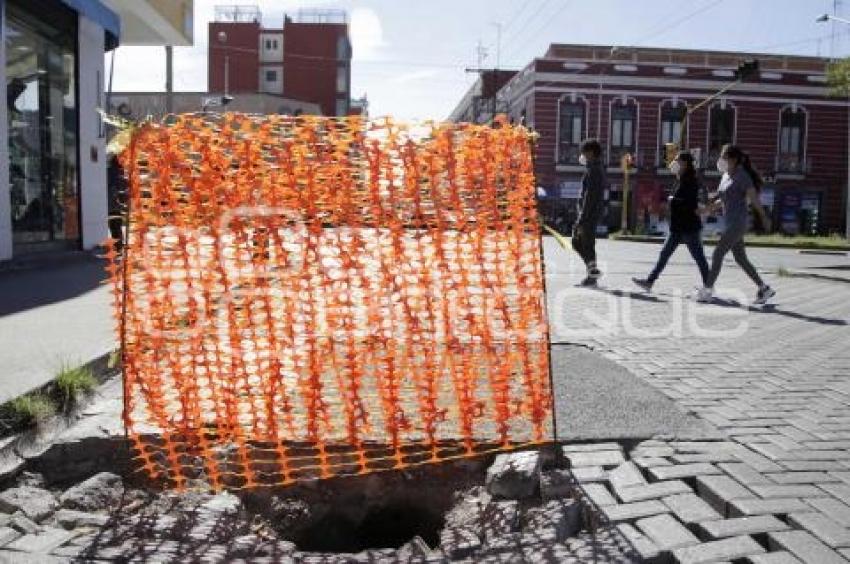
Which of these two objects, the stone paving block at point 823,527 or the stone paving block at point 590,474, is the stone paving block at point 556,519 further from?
the stone paving block at point 823,527

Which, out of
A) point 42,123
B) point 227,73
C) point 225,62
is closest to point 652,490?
point 42,123

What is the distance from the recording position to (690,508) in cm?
322

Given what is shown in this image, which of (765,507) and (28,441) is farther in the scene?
(28,441)

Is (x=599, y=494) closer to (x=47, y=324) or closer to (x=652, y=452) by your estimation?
(x=652, y=452)

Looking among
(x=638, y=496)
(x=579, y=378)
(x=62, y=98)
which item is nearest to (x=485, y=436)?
(x=638, y=496)

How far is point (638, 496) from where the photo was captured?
336cm

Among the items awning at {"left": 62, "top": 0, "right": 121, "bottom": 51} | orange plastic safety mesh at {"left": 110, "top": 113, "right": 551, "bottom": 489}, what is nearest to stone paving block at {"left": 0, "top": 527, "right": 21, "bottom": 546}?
orange plastic safety mesh at {"left": 110, "top": 113, "right": 551, "bottom": 489}

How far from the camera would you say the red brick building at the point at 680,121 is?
4444 cm

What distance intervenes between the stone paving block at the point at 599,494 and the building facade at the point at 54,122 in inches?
417

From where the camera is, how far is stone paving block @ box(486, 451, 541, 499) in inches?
141

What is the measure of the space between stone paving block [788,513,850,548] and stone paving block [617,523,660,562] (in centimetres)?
56

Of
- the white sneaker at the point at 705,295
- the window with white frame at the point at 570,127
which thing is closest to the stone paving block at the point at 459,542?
the white sneaker at the point at 705,295

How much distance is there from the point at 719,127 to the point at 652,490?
46.1 m

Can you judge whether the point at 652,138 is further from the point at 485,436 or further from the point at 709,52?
the point at 485,436
